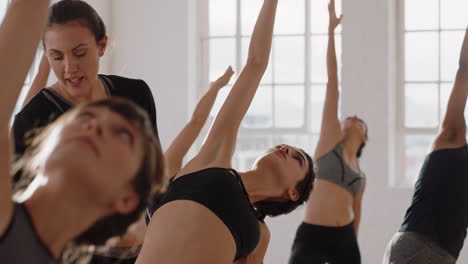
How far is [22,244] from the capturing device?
1221 millimetres

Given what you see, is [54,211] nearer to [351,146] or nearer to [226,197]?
[226,197]

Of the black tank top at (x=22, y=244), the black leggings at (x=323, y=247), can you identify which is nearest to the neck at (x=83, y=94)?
the black tank top at (x=22, y=244)

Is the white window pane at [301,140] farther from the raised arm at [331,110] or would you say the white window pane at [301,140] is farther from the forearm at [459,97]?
the forearm at [459,97]

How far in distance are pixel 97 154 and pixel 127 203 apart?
0.13m

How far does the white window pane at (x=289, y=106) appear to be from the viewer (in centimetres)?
747

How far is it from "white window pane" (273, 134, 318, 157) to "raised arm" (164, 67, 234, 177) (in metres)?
4.23

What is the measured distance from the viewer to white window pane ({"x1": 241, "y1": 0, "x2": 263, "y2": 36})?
25.0ft

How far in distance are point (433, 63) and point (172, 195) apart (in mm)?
5397

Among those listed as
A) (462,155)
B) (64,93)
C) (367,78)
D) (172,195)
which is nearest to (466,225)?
(462,155)

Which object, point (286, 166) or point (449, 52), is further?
point (449, 52)

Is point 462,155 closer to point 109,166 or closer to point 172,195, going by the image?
point 172,195

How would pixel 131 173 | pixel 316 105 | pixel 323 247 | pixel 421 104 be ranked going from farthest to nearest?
pixel 316 105 → pixel 421 104 → pixel 323 247 → pixel 131 173

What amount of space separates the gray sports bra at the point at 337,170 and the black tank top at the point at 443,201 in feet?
4.93

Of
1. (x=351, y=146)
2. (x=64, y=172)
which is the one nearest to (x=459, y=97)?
(x=64, y=172)
